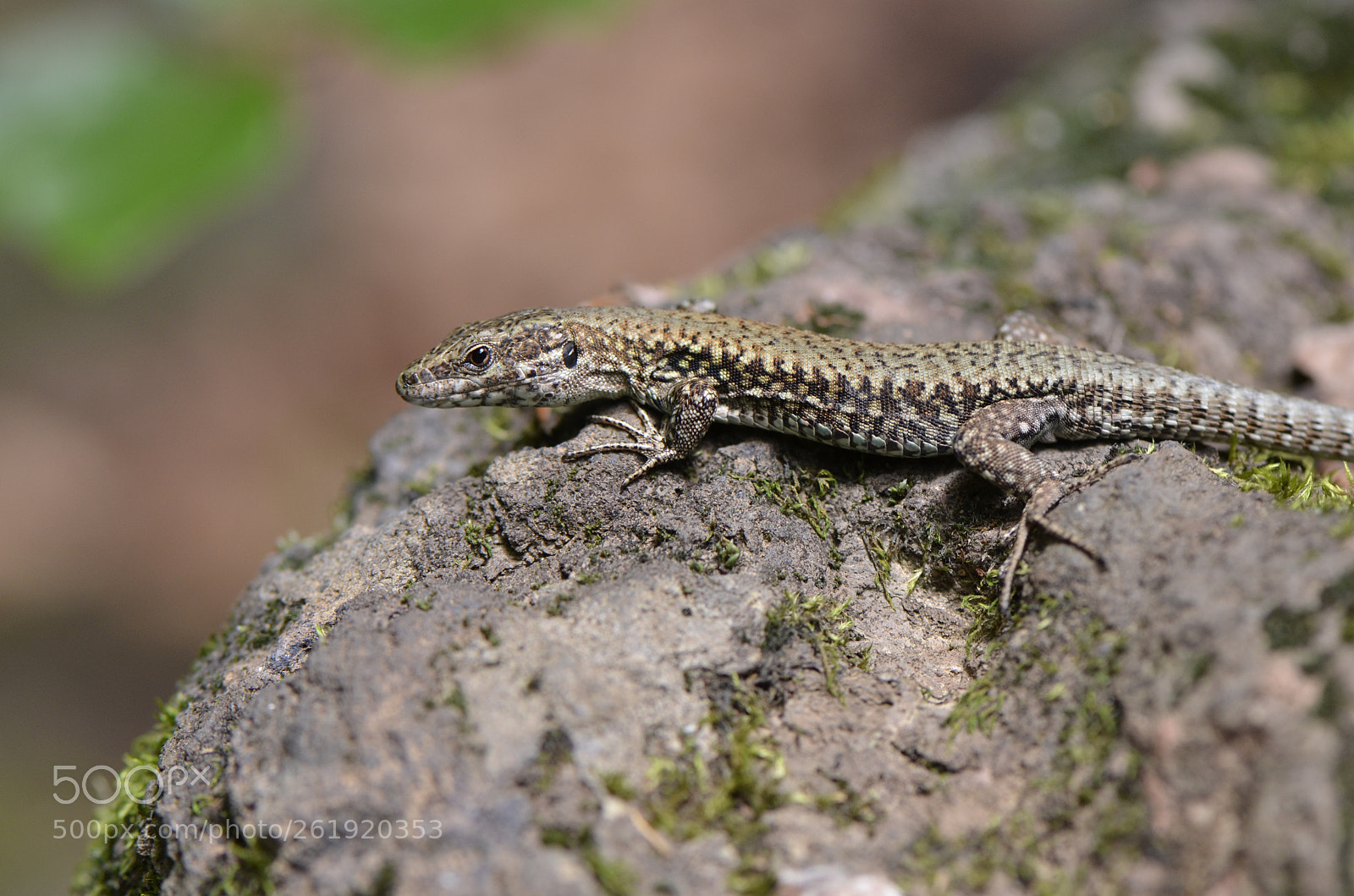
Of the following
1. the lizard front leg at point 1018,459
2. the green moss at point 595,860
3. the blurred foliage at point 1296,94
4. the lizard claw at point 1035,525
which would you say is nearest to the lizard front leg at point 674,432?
the lizard front leg at point 1018,459

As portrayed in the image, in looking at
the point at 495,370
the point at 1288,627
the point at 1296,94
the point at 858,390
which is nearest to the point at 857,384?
the point at 858,390

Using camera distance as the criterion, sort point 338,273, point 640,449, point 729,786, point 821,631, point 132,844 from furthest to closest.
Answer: point 338,273 → point 640,449 → point 132,844 → point 821,631 → point 729,786

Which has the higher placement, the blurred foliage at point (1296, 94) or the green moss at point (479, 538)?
the blurred foliage at point (1296, 94)

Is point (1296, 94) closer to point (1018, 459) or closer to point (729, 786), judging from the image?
point (1018, 459)

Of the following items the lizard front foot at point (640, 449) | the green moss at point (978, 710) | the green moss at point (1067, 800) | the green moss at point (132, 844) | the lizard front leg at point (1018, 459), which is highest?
the lizard front foot at point (640, 449)

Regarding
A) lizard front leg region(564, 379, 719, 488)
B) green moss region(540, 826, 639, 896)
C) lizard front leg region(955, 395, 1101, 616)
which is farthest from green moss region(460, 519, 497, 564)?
lizard front leg region(955, 395, 1101, 616)

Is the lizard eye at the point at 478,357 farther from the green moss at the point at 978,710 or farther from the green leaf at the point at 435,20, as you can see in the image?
the green moss at the point at 978,710

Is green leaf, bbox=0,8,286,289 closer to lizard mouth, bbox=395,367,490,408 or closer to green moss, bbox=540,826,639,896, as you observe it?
lizard mouth, bbox=395,367,490,408
